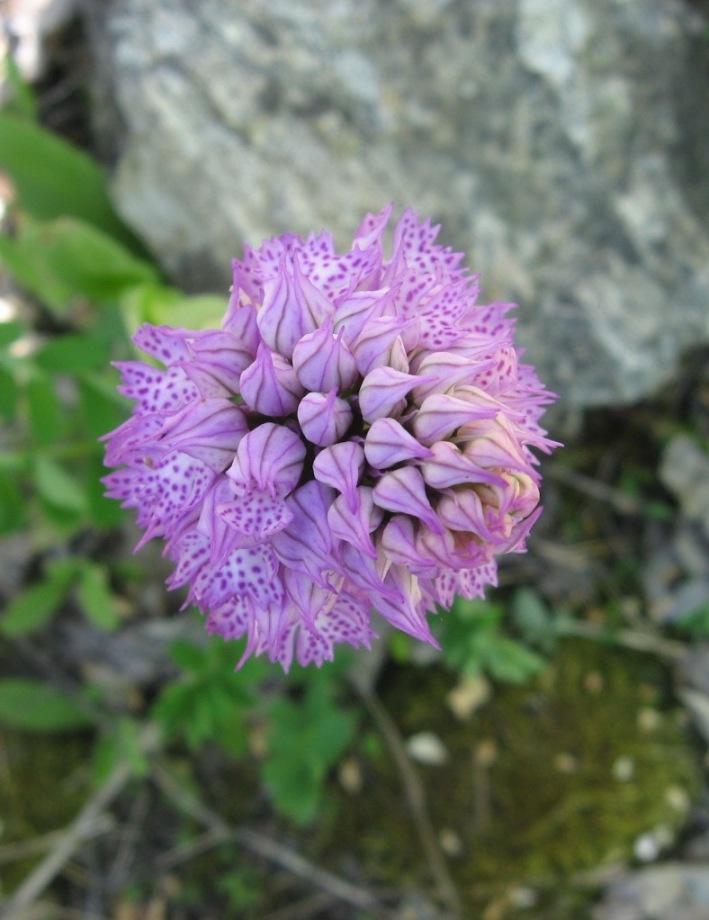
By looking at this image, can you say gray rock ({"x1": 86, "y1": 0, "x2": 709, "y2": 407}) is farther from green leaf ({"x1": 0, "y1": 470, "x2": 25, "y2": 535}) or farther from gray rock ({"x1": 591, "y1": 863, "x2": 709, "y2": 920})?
gray rock ({"x1": 591, "y1": 863, "x2": 709, "y2": 920})

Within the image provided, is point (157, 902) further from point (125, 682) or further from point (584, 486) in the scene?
point (584, 486)

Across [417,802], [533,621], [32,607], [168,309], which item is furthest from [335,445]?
[417,802]

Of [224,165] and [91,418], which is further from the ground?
[224,165]

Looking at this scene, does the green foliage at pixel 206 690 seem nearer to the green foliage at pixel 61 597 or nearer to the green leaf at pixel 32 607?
the green foliage at pixel 61 597

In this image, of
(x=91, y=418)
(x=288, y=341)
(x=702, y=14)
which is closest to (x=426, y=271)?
(x=288, y=341)

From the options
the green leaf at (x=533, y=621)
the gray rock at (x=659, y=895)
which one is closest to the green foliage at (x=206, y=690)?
the green leaf at (x=533, y=621)

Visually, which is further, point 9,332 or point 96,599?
point 96,599

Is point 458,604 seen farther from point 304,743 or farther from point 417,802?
point 417,802
